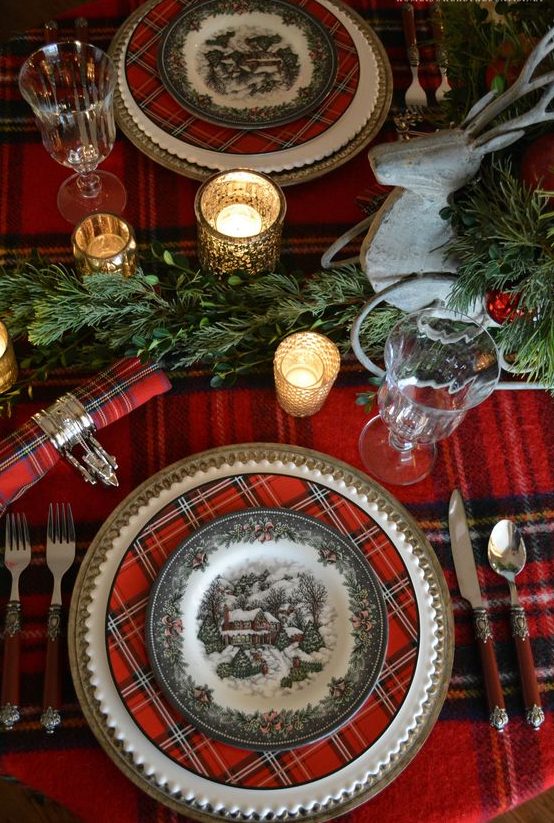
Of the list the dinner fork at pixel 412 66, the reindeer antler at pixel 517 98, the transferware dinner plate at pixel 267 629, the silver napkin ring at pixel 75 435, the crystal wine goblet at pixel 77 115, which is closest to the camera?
the reindeer antler at pixel 517 98

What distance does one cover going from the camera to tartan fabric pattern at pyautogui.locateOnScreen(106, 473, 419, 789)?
2.10 feet

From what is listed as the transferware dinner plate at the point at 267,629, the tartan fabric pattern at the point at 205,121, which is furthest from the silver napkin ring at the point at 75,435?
the tartan fabric pattern at the point at 205,121

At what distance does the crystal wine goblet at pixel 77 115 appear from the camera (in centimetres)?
87

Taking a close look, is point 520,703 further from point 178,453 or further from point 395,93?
point 395,93

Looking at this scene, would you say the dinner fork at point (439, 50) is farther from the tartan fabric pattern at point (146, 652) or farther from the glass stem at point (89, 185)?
the tartan fabric pattern at point (146, 652)

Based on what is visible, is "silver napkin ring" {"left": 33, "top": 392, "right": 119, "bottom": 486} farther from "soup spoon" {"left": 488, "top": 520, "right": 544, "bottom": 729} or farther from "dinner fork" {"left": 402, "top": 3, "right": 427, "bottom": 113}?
"dinner fork" {"left": 402, "top": 3, "right": 427, "bottom": 113}

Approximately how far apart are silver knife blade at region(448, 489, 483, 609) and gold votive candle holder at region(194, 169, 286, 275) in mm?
332

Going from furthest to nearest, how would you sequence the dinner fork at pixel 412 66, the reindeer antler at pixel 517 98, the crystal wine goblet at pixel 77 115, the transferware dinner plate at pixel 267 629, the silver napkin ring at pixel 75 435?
the dinner fork at pixel 412 66, the crystal wine goblet at pixel 77 115, the silver napkin ring at pixel 75 435, the transferware dinner plate at pixel 267 629, the reindeer antler at pixel 517 98

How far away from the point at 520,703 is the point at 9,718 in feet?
1.53

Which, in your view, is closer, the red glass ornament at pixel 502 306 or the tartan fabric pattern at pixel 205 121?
the red glass ornament at pixel 502 306

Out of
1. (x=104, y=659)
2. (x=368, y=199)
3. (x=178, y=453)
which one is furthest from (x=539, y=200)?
(x=104, y=659)

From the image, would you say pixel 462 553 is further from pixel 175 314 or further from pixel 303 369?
pixel 175 314

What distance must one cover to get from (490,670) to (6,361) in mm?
567

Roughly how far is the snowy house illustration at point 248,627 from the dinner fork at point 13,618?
0.62 feet
